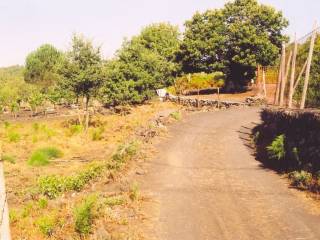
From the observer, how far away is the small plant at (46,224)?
10648 mm

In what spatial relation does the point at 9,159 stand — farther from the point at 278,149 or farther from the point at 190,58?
the point at 190,58

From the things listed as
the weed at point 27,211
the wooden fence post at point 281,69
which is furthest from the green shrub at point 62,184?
the wooden fence post at point 281,69

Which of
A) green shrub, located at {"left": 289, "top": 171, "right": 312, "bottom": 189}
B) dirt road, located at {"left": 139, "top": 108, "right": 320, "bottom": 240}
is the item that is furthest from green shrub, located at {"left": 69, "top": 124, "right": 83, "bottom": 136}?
green shrub, located at {"left": 289, "top": 171, "right": 312, "bottom": 189}

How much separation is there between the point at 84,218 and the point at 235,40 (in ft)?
127

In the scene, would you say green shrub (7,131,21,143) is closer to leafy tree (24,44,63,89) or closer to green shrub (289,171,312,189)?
green shrub (289,171,312,189)

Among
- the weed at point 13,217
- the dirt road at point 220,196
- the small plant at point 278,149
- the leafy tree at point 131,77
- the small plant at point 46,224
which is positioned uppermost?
the leafy tree at point 131,77

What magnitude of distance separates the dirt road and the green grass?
21.6ft

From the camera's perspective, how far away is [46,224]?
35.6ft

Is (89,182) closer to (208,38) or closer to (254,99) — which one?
(254,99)

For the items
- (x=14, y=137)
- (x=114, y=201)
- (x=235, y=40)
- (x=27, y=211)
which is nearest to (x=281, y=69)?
(x=114, y=201)

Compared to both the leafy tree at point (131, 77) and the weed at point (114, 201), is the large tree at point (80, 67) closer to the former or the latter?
the leafy tree at point (131, 77)

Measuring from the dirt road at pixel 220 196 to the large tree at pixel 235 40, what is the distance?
25.3 meters

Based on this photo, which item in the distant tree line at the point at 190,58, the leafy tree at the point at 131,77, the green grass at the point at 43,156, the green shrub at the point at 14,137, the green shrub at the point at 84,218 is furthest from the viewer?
the leafy tree at the point at 131,77

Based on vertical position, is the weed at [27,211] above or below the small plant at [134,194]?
below
